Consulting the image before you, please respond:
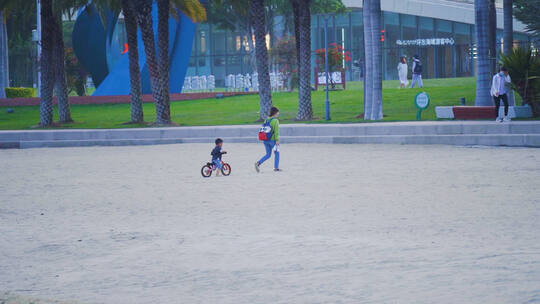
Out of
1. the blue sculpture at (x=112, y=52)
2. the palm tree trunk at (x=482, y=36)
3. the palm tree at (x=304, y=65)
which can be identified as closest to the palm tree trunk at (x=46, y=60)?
the palm tree at (x=304, y=65)

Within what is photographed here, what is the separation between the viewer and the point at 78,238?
9.64 meters

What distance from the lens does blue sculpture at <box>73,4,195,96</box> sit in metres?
44.2

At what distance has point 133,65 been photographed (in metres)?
33.2

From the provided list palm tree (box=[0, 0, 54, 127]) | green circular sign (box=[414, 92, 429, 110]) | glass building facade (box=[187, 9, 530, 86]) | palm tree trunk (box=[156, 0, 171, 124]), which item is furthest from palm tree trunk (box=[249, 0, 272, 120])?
glass building facade (box=[187, 9, 530, 86])

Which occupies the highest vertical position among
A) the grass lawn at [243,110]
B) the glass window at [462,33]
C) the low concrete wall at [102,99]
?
the glass window at [462,33]

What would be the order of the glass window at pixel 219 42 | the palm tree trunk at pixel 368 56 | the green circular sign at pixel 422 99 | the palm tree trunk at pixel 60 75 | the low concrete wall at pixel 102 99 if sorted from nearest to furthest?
1. the green circular sign at pixel 422 99
2. the palm tree trunk at pixel 368 56
3. the palm tree trunk at pixel 60 75
4. the low concrete wall at pixel 102 99
5. the glass window at pixel 219 42

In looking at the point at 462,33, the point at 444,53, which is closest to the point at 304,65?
the point at 444,53

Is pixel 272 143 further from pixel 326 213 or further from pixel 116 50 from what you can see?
pixel 116 50

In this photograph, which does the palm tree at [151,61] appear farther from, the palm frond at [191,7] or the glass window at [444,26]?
the glass window at [444,26]

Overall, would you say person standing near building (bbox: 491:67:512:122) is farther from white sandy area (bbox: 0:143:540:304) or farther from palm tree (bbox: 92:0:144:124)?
palm tree (bbox: 92:0:144:124)

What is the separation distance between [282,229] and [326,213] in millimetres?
1310

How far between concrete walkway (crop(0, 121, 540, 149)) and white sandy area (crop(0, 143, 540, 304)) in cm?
432

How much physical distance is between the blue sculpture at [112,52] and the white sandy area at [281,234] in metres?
26.7

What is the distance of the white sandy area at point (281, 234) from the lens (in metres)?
6.91
